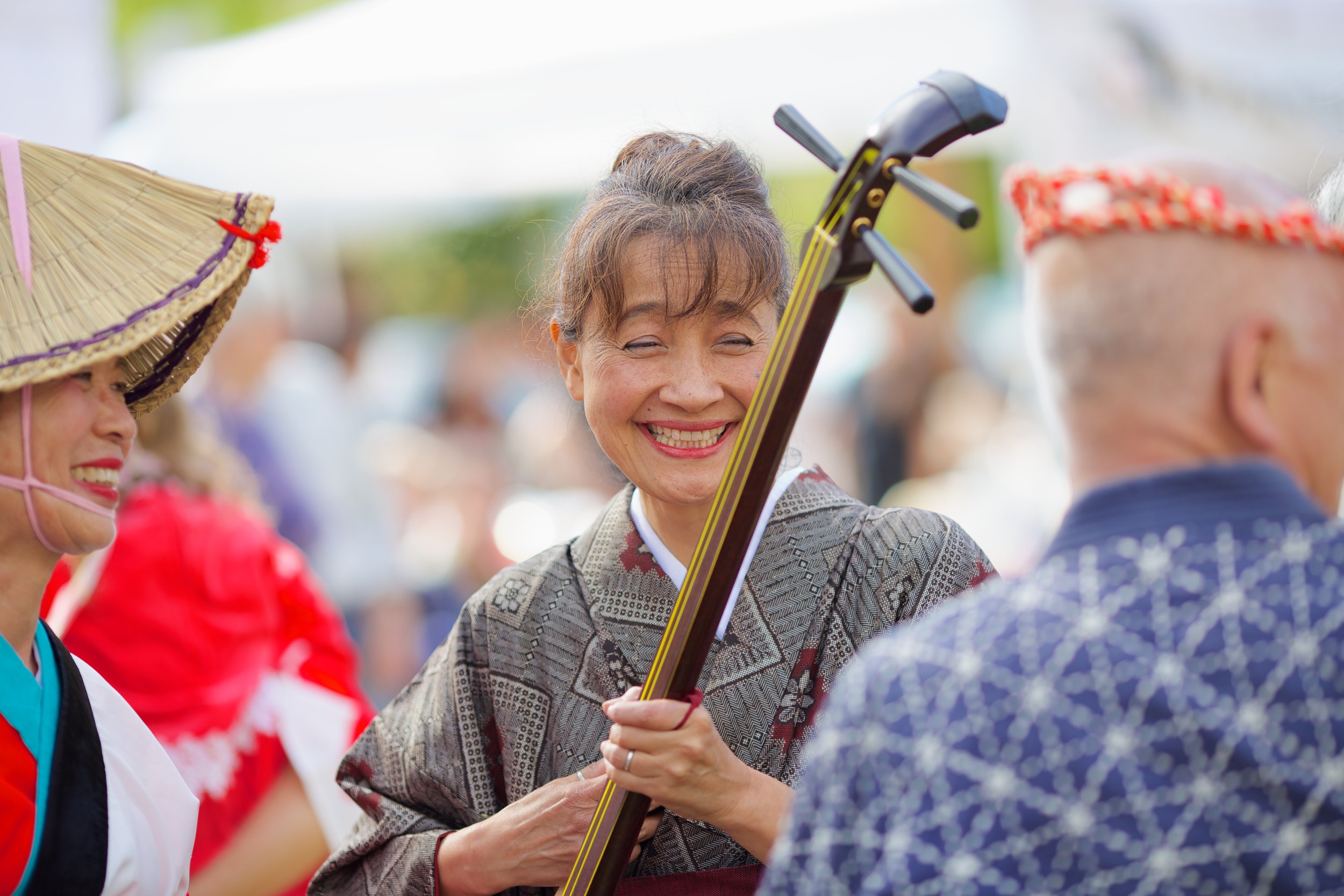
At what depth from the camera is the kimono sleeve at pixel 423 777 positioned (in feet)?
6.54

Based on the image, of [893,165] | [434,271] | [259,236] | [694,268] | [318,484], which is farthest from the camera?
[434,271]

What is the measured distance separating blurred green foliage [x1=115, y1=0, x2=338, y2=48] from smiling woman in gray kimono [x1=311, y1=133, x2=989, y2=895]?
52.0ft

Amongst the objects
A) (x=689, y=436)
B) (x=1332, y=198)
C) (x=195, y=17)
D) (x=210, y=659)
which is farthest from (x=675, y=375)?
(x=195, y=17)

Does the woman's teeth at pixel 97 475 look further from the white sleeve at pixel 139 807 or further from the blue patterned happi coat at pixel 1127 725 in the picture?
the blue patterned happi coat at pixel 1127 725

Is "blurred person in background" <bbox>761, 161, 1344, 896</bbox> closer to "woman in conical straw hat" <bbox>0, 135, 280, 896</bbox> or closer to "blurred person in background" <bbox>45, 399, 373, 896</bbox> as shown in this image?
"woman in conical straw hat" <bbox>0, 135, 280, 896</bbox>

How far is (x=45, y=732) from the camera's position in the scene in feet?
5.66

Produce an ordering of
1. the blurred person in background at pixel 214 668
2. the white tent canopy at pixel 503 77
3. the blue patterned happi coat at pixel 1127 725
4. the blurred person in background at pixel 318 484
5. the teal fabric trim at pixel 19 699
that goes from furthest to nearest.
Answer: the white tent canopy at pixel 503 77 < the blurred person in background at pixel 318 484 < the blurred person in background at pixel 214 668 < the teal fabric trim at pixel 19 699 < the blue patterned happi coat at pixel 1127 725

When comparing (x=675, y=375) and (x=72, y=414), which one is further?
(x=675, y=375)

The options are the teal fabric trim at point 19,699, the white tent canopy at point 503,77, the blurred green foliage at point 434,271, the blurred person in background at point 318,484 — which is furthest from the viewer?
the blurred green foliage at point 434,271

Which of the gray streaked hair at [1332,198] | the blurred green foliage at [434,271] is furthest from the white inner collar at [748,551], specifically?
the blurred green foliage at [434,271]

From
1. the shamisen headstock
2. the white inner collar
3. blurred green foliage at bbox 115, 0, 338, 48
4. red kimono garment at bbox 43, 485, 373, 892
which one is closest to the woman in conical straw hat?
the white inner collar

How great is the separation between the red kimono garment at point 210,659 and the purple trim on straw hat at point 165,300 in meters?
1.28

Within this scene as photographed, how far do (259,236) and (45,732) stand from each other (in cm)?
75

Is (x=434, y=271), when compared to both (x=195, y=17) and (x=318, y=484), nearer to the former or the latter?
(x=195, y=17)
